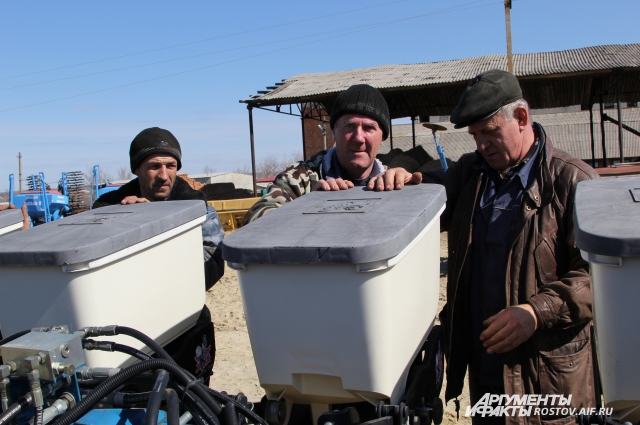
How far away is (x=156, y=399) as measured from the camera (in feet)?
3.55

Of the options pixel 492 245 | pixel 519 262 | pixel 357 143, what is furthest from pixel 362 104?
pixel 519 262

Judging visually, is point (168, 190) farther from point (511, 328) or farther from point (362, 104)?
point (511, 328)

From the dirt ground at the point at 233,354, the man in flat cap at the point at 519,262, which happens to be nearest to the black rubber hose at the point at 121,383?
the man in flat cap at the point at 519,262

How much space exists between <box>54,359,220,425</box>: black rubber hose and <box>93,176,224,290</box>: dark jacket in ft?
2.82

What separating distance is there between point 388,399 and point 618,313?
1.78 ft

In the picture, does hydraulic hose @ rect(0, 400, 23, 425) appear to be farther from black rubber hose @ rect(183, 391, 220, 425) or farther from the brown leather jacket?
the brown leather jacket

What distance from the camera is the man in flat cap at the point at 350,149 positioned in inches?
81.7

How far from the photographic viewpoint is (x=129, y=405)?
1.21 meters

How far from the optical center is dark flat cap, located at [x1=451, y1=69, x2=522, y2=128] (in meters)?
1.74

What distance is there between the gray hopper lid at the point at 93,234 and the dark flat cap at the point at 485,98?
3.02 feet

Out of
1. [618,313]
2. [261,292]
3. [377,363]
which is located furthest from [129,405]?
[618,313]

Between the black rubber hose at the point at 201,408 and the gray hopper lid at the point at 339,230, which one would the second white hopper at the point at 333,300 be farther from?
the black rubber hose at the point at 201,408

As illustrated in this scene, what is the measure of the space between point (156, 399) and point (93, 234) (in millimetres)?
609

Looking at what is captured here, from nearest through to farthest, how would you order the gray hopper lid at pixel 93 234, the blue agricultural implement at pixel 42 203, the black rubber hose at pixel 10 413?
the black rubber hose at pixel 10 413, the gray hopper lid at pixel 93 234, the blue agricultural implement at pixel 42 203
